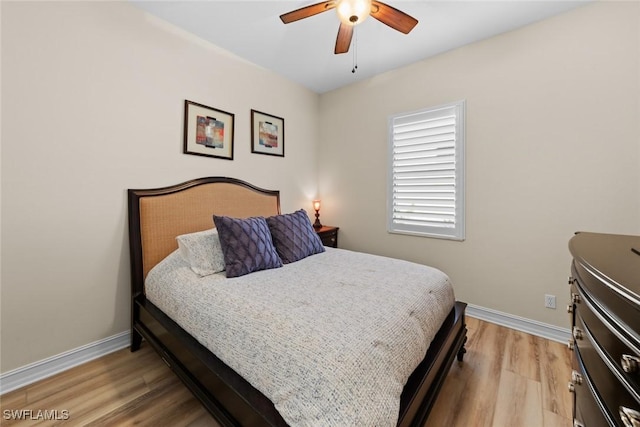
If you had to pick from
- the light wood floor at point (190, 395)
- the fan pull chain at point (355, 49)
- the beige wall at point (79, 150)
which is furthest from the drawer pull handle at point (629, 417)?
the beige wall at point (79, 150)

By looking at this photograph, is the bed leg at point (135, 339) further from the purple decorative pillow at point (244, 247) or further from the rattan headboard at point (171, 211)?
the purple decorative pillow at point (244, 247)

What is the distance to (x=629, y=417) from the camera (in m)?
0.53

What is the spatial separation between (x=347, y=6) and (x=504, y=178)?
197 cm

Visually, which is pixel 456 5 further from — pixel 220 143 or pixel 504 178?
pixel 220 143

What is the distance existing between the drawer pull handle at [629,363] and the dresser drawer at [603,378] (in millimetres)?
31

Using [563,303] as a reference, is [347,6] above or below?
above

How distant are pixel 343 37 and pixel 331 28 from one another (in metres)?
0.56

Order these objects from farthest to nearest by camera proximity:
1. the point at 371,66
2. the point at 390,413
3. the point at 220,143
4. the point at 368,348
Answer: the point at 371,66 < the point at 220,143 < the point at 368,348 < the point at 390,413

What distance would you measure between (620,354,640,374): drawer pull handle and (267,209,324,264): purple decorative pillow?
6.14ft

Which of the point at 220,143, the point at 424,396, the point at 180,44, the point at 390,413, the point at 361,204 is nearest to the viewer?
the point at 390,413

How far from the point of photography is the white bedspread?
0.93 meters

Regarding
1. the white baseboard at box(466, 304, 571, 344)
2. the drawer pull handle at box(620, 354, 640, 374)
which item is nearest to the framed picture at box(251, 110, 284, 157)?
the white baseboard at box(466, 304, 571, 344)

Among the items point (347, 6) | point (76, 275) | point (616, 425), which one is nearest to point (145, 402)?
→ point (76, 275)

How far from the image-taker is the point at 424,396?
1.28 meters
